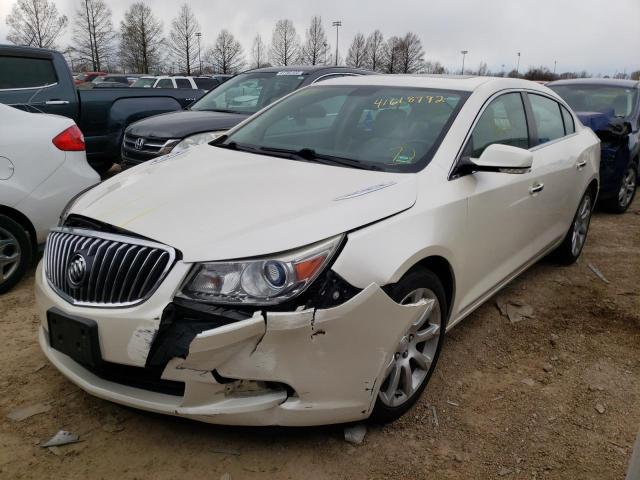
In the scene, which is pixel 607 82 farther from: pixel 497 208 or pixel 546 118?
pixel 497 208

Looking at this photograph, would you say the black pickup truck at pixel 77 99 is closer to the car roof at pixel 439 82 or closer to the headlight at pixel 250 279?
the car roof at pixel 439 82

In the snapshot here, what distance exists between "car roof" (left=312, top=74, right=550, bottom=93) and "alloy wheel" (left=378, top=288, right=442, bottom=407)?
142cm

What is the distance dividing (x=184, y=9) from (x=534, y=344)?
2422 inches

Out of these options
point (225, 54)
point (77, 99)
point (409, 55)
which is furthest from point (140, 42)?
point (77, 99)

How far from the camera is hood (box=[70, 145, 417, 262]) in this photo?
7.25 ft

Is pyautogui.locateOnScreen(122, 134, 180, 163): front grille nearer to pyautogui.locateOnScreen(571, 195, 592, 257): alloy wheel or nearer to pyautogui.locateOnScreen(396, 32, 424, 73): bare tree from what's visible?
pyautogui.locateOnScreen(571, 195, 592, 257): alloy wheel

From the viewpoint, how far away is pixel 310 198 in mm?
2500

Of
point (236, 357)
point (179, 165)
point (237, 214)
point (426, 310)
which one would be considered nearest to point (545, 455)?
point (426, 310)

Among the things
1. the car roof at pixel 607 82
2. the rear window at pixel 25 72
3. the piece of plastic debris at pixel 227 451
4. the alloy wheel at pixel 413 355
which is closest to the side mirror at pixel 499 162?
the alloy wheel at pixel 413 355

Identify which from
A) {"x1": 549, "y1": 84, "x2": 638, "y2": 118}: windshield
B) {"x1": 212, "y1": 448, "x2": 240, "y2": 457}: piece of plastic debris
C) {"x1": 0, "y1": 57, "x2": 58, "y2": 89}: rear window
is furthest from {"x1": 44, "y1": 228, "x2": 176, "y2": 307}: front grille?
{"x1": 549, "y1": 84, "x2": 638, "y2": 118}: windshield

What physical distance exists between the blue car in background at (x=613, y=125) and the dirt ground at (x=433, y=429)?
3.64 m

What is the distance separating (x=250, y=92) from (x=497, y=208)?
14.6ft

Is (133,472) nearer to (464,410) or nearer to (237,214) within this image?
(237,214)

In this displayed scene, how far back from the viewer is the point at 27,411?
2676 mm
